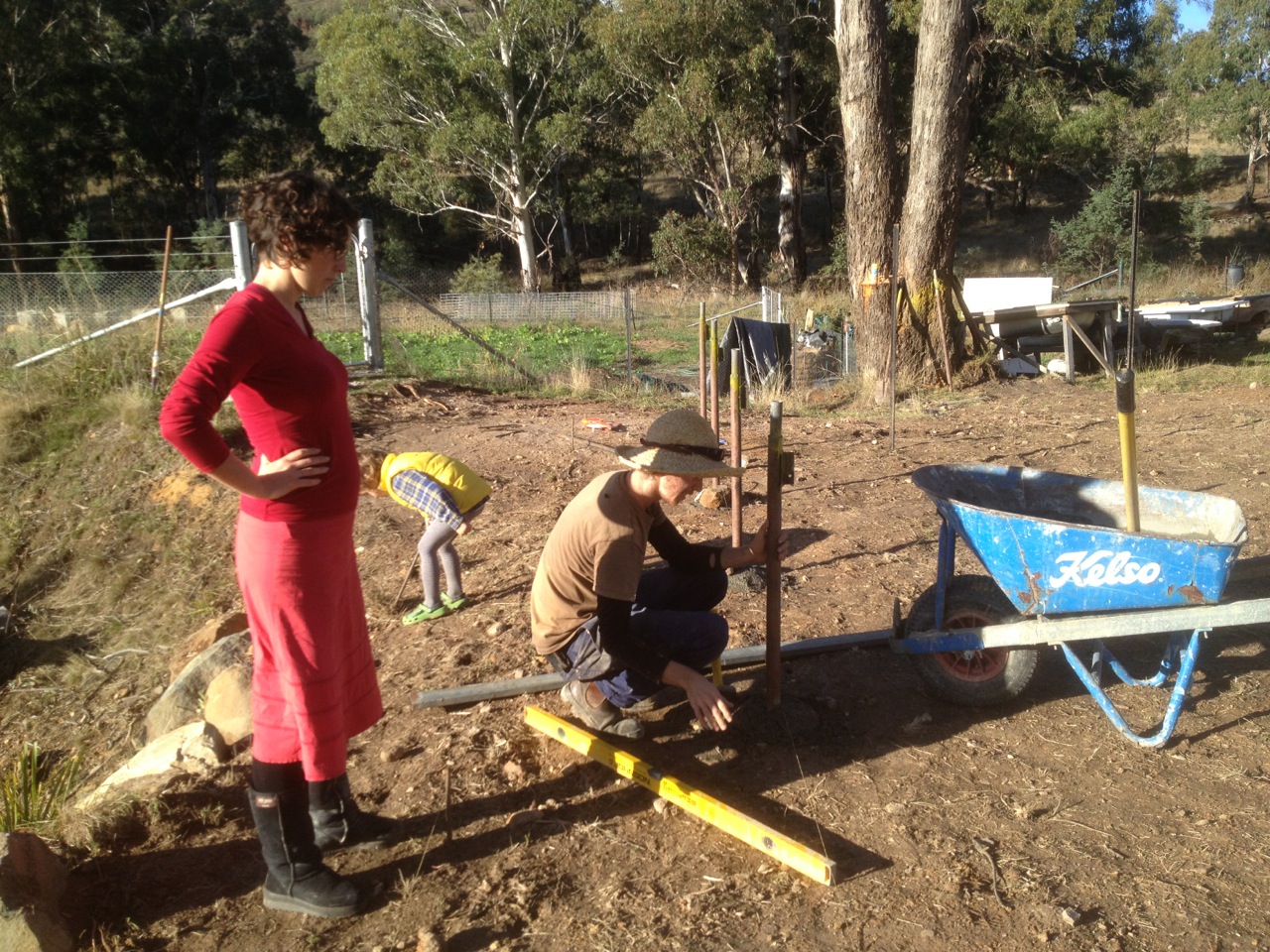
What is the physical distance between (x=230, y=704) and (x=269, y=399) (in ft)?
8.04

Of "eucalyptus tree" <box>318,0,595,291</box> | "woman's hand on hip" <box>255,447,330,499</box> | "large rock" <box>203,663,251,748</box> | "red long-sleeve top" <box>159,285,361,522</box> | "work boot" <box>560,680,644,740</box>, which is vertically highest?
"eucalyptus tree" <box>318,0,595,291</box>

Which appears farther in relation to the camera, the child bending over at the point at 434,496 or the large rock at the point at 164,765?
the child bending over at the point at 434,496

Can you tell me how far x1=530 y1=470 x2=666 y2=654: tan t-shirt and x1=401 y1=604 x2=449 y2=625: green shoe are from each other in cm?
175

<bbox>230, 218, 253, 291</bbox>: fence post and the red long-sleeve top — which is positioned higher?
<bbox>230, 218, 253, 291</bbox>: fence post

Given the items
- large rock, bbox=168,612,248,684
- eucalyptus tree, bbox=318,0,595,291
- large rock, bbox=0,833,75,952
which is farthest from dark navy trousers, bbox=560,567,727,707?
eucalyptus tree, bbox=318,0,595,291

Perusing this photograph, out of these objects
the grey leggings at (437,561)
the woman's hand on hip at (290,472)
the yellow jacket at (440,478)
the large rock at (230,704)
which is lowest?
the large rock at (230,704)

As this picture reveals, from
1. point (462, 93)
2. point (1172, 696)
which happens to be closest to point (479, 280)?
point (462, 93)

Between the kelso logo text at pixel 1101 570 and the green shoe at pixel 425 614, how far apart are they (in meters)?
3.03

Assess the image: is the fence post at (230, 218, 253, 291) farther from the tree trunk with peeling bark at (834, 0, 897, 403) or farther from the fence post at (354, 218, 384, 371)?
the tree trunk with peeling bark at (834, 0, 897, 403)

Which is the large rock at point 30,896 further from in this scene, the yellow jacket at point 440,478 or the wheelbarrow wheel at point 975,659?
the wheelbarrow wheel at point 975,659

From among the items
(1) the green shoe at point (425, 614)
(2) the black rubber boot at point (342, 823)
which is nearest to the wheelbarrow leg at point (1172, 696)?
(2) the black rubber boot at point (342, 823)

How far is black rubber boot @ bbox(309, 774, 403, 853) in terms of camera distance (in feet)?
9.73

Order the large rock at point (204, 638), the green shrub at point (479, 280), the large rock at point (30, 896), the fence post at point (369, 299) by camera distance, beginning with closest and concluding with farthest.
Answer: the large rock at point (30, 896) < the large rock at point (204, 638) < the fence post at point (369, 299) < the green shrub at point (479, 280)

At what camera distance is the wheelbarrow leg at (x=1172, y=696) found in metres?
3.25
